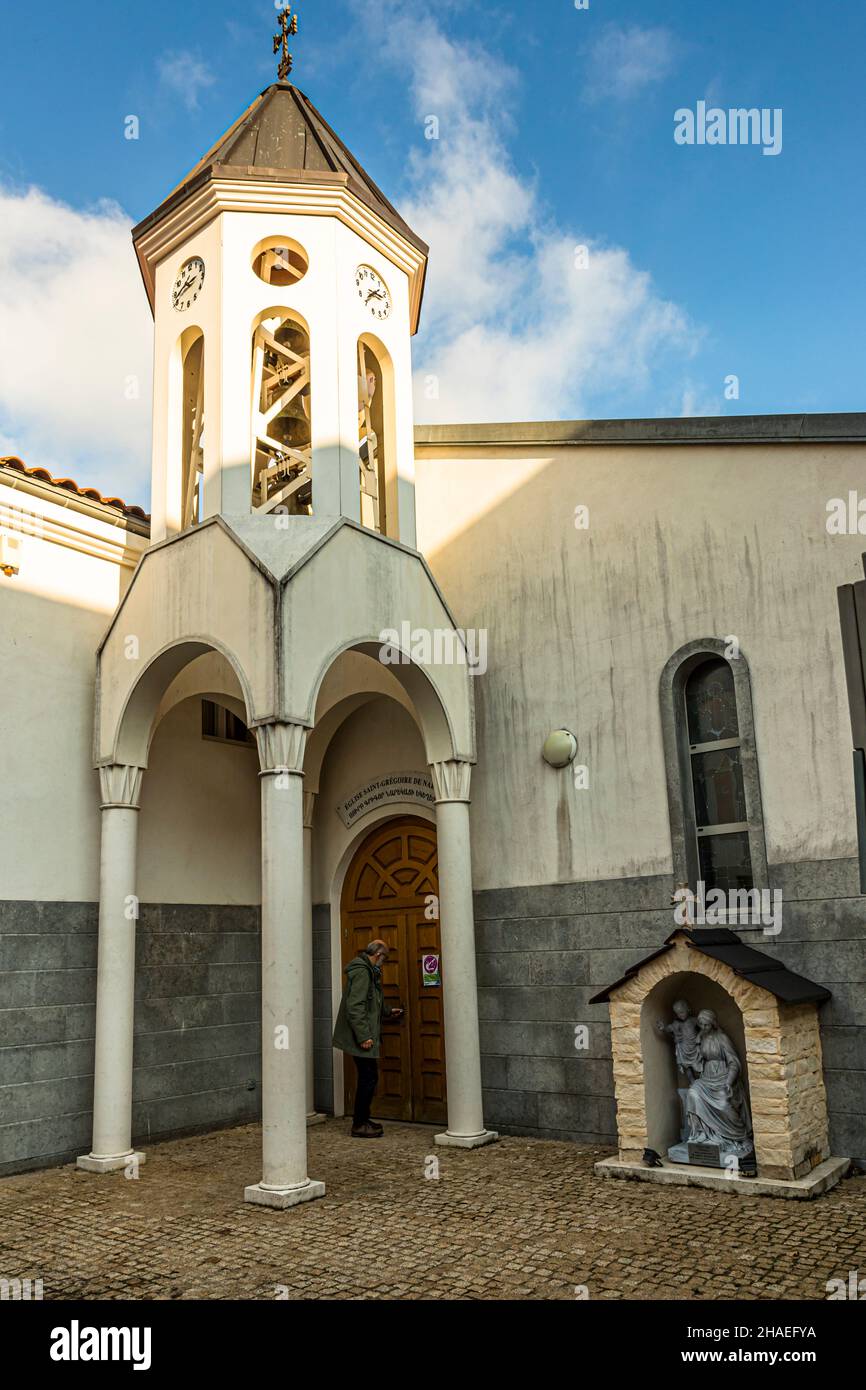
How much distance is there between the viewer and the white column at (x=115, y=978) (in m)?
9.02

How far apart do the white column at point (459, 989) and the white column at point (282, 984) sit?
2.05 meters

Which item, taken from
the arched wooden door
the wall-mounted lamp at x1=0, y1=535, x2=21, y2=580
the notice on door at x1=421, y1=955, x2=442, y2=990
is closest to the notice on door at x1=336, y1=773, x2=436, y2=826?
the arched wooden door

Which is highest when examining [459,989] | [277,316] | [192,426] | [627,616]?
[277,316]

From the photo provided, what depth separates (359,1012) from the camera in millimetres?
10000

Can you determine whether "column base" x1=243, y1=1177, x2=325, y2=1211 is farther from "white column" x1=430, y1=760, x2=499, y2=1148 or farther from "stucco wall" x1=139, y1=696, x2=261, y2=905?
"stucco wall" x1=139, y1=696, x2=261, y2=905

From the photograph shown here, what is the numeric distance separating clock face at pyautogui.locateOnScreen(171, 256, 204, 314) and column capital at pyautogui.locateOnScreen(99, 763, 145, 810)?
14.3 feet

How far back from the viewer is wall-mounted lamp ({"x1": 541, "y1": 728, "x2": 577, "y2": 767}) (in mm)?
9961

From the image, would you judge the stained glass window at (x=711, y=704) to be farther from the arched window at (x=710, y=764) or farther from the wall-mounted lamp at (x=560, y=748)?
the wall-mounted lamp at (x=560, y=748)

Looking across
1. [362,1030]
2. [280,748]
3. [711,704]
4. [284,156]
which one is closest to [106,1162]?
[362,1030]

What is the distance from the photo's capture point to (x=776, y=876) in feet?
28.1

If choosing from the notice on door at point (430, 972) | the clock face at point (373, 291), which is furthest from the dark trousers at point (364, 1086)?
the clock face at point (373, 291)

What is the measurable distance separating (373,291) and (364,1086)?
7.68 meters

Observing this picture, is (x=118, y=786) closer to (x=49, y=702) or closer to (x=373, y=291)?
(x=49, y=702)
